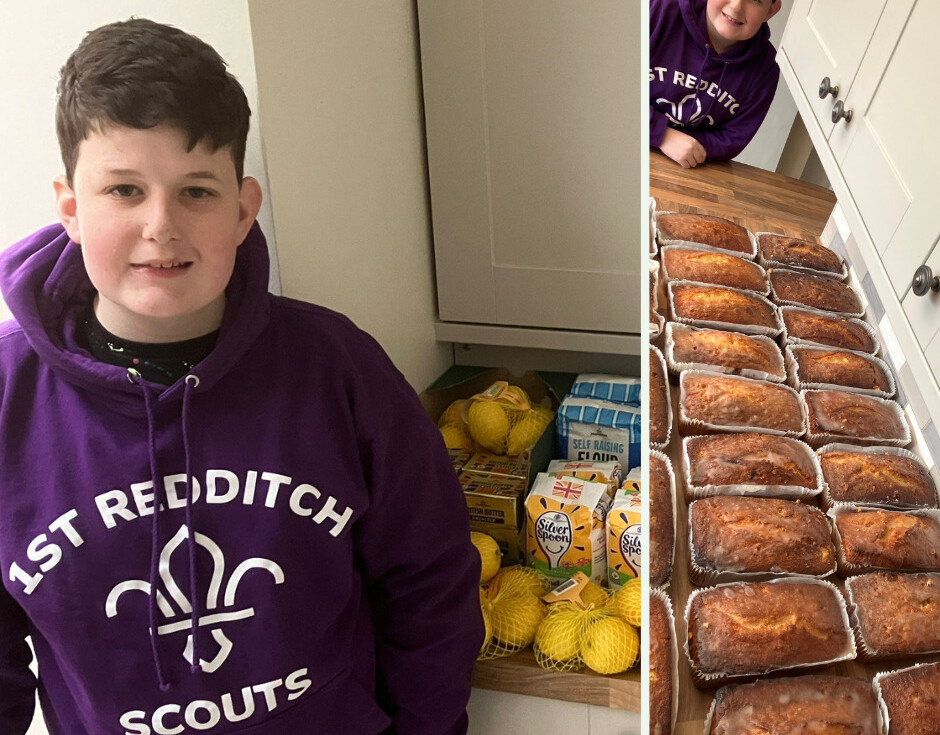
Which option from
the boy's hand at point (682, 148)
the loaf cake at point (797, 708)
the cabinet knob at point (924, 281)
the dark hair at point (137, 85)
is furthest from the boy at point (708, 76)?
the dark hair at point (137, 85)

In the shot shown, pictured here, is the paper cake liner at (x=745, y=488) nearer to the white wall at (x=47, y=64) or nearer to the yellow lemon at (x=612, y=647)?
the white wall at (x=47, y=64)

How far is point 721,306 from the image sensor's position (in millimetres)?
332

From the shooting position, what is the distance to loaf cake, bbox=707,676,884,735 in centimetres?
27

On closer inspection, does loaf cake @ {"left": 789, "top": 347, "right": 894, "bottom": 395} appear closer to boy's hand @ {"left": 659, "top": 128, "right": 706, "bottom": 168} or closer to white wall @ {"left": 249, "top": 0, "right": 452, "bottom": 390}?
boy's hand @ {"left": 659, "top": 128, "right": 706, "bottom": 168}

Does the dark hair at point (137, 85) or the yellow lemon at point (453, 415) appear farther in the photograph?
the yellow lemon at point (453, 415)

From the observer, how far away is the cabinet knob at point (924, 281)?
20 centimetres

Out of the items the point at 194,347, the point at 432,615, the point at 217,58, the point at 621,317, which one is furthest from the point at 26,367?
the point at 621,317

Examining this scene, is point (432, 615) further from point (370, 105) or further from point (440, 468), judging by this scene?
point (370, 105)

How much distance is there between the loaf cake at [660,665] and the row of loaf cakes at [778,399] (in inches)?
0.7

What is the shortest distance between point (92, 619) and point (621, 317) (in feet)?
3.14

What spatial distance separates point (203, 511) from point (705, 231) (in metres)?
0.60

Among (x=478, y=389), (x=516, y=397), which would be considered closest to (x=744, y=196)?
(x=516, y=397)

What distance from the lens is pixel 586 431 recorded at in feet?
4.25

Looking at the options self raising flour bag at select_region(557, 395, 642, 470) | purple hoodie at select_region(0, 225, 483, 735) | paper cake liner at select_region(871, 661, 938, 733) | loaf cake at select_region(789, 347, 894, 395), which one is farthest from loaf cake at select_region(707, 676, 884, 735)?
self raising flour bag at select_region(557, 395, 642, 470)
